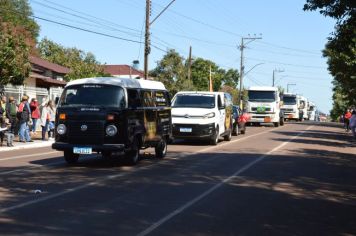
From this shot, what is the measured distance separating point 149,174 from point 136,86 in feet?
10.6

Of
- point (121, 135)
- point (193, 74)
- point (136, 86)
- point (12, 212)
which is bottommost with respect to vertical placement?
point (12, 212)

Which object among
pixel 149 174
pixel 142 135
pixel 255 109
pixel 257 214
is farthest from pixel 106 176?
pixel 255 109

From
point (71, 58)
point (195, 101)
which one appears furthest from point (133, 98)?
point (71, 58)

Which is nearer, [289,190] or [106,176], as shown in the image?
[289,190]

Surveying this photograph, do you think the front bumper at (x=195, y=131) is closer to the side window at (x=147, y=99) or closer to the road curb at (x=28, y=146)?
the road curb at (x=28, y=146)

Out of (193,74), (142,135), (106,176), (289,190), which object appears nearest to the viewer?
(289,190)

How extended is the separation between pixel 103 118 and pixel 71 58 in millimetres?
60895

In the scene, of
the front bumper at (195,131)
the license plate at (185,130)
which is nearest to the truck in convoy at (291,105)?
the front bumper at (195,131)

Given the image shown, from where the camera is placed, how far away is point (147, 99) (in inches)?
640

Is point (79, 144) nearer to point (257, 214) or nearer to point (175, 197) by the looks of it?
point (175, 197)

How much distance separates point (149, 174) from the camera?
13.3 metres

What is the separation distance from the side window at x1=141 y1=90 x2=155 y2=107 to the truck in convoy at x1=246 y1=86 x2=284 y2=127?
2974 centimetres

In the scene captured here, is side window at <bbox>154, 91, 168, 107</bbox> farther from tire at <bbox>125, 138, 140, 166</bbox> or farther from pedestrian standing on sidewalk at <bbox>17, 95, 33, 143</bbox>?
pedestrian standing on sidewalk at <bbox>17, 95, 33, 143</bbox>

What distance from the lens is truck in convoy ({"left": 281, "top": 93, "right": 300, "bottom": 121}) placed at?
62438mm
